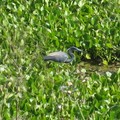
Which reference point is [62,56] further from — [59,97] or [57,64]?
[57,64]

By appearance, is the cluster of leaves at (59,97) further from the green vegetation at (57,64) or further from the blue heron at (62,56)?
the blue heron at (62,56)

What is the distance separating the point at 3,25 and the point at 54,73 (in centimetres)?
106

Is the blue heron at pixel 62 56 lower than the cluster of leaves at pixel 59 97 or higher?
higher

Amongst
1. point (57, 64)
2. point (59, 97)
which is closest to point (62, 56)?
point (59, 97)

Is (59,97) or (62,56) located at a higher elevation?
(62,56)

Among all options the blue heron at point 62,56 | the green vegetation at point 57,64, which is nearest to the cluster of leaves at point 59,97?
the green vegetation at point 57,64

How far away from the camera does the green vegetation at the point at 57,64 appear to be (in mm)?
4301

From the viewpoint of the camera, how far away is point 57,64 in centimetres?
515

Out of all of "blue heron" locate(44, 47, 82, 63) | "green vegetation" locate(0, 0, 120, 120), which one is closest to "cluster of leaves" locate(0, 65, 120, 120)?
"green vegetation" locate(0, 0, 120, 120)

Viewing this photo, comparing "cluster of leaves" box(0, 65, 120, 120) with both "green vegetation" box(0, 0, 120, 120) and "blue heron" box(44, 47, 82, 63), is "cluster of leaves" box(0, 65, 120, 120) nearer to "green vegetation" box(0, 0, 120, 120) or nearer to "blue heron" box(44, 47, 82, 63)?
"green vegetation" box(0, 0, 120, 120)

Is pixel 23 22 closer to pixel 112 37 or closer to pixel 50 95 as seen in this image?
pixel 112 37

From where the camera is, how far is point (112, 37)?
611 cm

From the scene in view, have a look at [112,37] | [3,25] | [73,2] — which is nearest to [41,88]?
[3,25]

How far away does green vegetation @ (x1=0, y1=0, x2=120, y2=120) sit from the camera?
4.30m
